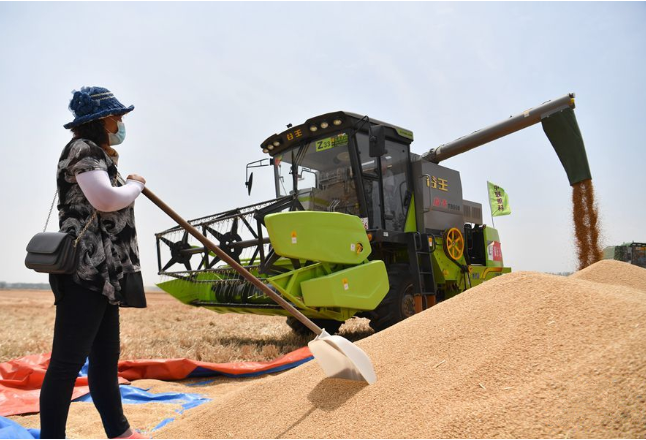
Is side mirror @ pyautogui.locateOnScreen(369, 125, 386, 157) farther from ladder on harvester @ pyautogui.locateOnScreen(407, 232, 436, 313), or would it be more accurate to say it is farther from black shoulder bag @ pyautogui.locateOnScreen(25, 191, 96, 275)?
black shoulder bag @ pyautogui.locateOnScreen(25, 191, 96, 275)

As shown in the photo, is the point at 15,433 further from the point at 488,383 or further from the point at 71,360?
the point at 488,383

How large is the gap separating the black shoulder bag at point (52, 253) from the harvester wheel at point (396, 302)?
4005 millimetres

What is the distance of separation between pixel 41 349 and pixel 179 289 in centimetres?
174

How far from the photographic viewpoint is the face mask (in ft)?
6.97

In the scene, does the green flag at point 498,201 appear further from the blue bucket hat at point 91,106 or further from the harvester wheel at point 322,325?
the blue bucket hat at point 91,106

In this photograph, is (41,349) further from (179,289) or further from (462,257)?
(462,257)

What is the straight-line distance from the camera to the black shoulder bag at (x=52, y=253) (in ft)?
5.74

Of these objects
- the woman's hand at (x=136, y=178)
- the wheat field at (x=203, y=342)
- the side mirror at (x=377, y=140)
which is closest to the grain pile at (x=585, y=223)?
the side mirror at (x=377, y=140)

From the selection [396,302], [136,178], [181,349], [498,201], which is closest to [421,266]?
[396,302]

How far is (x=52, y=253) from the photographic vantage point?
176 centimetres

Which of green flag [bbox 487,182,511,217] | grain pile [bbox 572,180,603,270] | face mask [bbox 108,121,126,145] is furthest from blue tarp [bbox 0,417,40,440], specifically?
green flag [bbox 487,182,511,217]

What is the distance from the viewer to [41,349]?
521 centimetres

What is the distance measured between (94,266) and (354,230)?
11.0 feet

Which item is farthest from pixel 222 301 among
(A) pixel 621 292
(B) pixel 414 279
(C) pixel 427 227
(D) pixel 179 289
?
(A) pixel 621 292
